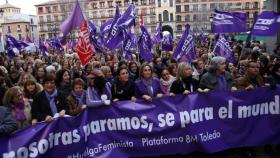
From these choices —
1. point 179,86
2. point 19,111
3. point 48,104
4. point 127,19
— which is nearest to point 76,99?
point 48,104

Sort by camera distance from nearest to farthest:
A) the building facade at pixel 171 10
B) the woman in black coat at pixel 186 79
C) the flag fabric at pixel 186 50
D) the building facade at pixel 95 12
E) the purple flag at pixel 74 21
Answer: the woman in black coat at pixel 186 79 < the flag fabric at pixel 186 50 < the purple flag at pixel 74 21 < the building facade at pixel 171 10 < the building facade at pixel 95 12

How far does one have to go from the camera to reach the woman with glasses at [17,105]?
5.26 m

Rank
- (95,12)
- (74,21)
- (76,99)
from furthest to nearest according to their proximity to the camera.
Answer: (95,12) < (74,21) < (76,99)

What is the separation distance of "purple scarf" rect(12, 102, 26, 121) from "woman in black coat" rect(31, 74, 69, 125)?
0.15 meters

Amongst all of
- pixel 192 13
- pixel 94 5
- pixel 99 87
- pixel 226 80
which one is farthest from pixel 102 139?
pixel 94 5

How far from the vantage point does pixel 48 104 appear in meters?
5.63

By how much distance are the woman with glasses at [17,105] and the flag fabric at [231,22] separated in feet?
20.5

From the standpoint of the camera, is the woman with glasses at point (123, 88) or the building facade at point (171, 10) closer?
the woman with glasses at point (123, 88)

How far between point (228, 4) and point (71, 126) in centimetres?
8883

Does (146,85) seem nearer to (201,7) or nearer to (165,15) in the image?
(201,7)

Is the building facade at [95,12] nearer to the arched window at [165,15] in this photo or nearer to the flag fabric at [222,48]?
the arched window at [165,15]

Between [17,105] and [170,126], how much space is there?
2366mm

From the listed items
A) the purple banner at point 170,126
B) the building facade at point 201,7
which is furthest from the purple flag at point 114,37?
the building facade at point 201,7

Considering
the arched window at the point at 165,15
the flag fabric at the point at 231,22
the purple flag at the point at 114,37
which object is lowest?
the purple flag at the point at 114,37
